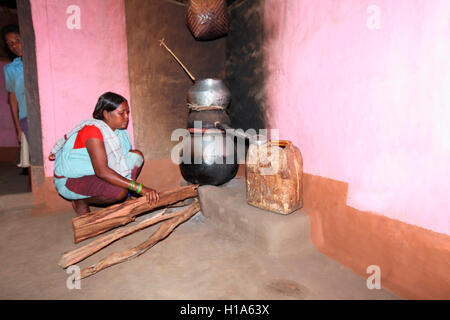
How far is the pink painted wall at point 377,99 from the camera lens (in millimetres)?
1544

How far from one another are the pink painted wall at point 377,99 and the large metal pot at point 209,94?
0.76 metres

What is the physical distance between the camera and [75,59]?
3098 mm

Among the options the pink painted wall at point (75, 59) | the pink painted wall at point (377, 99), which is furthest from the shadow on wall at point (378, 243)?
the pink painted wall at point (75, 59)

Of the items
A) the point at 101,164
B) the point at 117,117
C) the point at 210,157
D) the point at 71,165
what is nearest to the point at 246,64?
the point at 210,157

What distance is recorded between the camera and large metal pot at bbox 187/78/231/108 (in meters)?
3.04

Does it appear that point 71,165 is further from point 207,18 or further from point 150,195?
point 207,18

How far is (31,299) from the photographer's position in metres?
1.68

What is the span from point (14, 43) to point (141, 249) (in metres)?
2.75

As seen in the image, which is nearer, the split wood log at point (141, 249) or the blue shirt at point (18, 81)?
the split wood log at point (141, 249)

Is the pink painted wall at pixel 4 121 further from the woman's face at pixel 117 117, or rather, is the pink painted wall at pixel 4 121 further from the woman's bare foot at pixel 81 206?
the woman's face at pixel 117 117

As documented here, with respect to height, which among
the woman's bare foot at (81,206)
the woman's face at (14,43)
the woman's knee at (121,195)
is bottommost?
the woman's bare foot at (81,206)

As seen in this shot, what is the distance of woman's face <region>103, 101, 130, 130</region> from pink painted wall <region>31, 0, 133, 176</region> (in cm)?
69

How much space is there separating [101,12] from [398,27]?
2.98 m

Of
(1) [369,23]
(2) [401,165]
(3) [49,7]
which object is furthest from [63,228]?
(1) [369,23]
